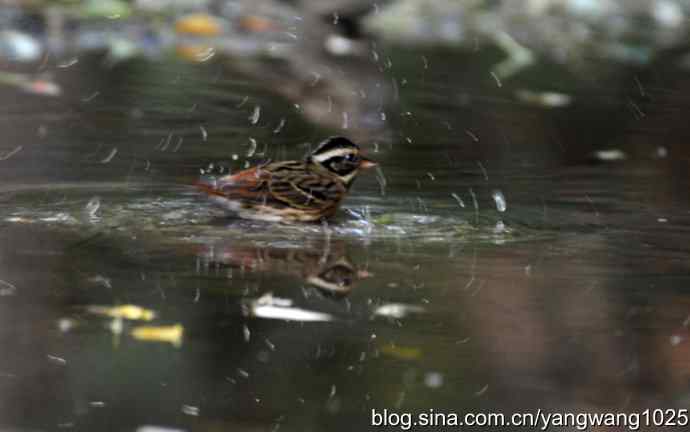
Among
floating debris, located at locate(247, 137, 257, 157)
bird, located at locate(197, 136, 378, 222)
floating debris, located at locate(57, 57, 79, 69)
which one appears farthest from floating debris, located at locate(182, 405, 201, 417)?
floating debris, located at locate(57, 57, 79, 69)

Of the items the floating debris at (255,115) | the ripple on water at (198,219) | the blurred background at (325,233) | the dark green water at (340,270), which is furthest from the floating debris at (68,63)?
the ripple on water at (198,219)

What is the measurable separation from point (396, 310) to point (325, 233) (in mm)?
1785

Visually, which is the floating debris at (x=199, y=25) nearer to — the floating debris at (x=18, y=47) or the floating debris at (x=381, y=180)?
the floating debris at (x=18, y=47)

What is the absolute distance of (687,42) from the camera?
18359 mm

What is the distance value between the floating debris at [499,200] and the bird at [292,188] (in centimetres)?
79

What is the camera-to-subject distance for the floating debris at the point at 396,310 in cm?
686

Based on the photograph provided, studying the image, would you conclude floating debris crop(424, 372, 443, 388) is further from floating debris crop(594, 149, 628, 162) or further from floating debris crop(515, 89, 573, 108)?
floating debris crop(515, 89, 573, 108)

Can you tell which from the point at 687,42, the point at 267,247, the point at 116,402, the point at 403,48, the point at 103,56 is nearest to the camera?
the point at 116,402

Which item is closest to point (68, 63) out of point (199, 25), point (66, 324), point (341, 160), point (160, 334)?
point (199, 25)

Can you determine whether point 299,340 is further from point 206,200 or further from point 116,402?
point 206,200

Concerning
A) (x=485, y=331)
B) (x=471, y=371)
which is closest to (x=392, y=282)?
(x=485, y=331)

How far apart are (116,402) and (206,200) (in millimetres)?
3582

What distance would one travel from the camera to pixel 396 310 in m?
6.93

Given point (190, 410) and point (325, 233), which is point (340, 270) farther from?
point (190, 410)
